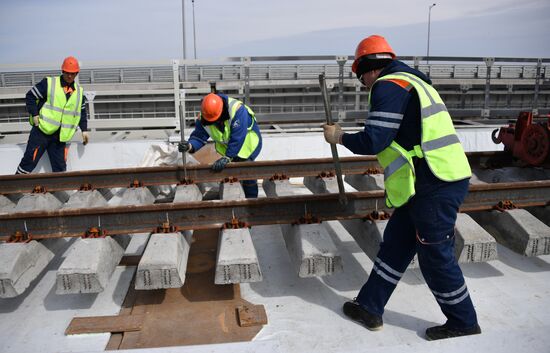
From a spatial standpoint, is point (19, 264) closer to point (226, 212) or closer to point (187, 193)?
point (226, 212)

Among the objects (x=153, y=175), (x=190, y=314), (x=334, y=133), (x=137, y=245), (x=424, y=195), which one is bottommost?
(x=190, y=314)

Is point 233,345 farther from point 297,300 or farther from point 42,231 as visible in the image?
point 42,231

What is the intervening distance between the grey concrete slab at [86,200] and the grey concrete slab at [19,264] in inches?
38.3

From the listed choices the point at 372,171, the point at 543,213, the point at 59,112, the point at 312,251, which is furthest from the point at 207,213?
the point at 59,112

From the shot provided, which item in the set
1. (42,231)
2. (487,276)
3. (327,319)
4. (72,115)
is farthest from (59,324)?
(72,115)

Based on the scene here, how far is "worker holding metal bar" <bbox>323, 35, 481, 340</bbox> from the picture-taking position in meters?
2.70

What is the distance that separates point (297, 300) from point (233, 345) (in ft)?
4.04

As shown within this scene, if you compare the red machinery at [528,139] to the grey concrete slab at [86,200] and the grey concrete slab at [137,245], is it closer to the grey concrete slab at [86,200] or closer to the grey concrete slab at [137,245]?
the grey concrete slab at [137,245]

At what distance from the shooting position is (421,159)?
2.79m

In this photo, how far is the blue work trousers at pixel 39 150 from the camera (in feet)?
20.7

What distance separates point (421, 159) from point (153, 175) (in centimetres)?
335

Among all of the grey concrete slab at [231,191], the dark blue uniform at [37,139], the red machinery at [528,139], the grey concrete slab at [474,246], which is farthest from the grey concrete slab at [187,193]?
the red machinery at [528,139]

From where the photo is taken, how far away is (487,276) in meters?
3.83

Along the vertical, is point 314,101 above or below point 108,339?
above
